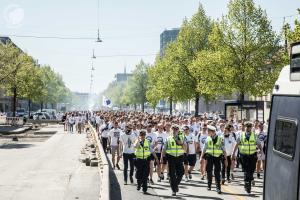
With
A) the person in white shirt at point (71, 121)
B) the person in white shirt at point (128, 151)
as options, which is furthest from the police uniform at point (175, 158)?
the person in white shirt at point (71, 121)

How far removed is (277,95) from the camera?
22.7 feet

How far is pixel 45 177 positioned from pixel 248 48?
1007 inches

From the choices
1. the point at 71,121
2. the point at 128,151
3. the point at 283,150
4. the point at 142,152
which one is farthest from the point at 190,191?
the point at 71,121

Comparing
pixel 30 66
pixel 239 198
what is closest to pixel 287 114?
pixel 239 198

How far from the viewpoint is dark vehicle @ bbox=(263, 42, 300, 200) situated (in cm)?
589

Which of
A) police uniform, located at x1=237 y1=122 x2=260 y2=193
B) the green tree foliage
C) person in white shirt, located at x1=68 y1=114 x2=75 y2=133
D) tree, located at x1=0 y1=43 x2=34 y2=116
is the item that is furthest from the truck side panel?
tree, located at x1=0 y1=43 x2=34 y2=116

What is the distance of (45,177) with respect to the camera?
650 inches

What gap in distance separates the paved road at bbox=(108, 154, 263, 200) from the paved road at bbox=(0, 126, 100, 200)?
2.27 feet

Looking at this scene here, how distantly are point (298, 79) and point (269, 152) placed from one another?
1.38 meters

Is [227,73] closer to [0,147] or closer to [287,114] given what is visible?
[0,147]

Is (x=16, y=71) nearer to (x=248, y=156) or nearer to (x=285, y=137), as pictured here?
(x=248, y=156)

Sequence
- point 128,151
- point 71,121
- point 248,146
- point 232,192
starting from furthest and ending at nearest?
point 71,121 → point 128,151 → point 232,192 → point 248,146

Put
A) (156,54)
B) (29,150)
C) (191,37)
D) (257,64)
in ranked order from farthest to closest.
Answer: (156,54) → (191,37) → (257,64) → (29,150)

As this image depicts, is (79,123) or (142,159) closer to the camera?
(142,159)
